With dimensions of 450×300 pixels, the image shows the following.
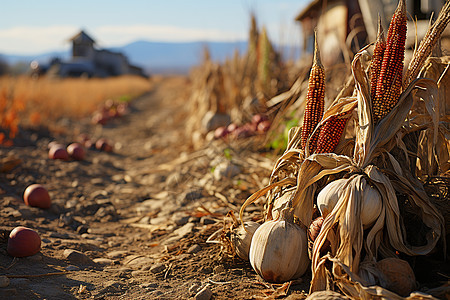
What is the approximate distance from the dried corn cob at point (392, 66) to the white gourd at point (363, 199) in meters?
0.46

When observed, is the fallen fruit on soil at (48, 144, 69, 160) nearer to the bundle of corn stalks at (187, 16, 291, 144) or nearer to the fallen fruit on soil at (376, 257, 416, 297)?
the bundle of corn stalks at (187, 16, 291, 144)

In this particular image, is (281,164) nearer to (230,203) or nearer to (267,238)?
(267,238)

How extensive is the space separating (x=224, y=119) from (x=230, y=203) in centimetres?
379

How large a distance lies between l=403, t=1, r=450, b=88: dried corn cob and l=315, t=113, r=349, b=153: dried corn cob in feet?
1.31

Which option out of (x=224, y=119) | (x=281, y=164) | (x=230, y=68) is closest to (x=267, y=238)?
(x=281, y=164)

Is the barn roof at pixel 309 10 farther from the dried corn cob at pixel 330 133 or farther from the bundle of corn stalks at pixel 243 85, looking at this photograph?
the dried corn cob at pixel 330 133

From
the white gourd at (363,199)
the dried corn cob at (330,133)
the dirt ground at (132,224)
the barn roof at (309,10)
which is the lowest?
the dirt ground at (132,224)

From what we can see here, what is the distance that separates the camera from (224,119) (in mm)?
7188

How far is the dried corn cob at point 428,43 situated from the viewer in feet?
7.22

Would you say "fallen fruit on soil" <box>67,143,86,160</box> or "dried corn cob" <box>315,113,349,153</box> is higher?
"dried corn cob" <box>315,113,349,153</box>

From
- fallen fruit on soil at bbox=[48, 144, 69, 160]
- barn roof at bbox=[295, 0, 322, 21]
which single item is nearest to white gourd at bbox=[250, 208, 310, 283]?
fallen fruit on soil at bbox=[48, 144, 69, 160]

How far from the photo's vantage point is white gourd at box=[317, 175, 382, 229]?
1921 mm

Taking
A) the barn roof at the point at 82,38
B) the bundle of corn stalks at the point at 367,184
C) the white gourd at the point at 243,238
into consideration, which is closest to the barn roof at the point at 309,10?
the bundle of corn stalks at the point at 367,184

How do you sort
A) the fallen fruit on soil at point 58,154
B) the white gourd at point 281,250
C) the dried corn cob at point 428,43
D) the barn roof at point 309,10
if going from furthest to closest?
the barn roof at point 309,10, the fallen fruit on soil at point 58,154, the dried corn cob at point 428,43, the white gourd at point 281,250
